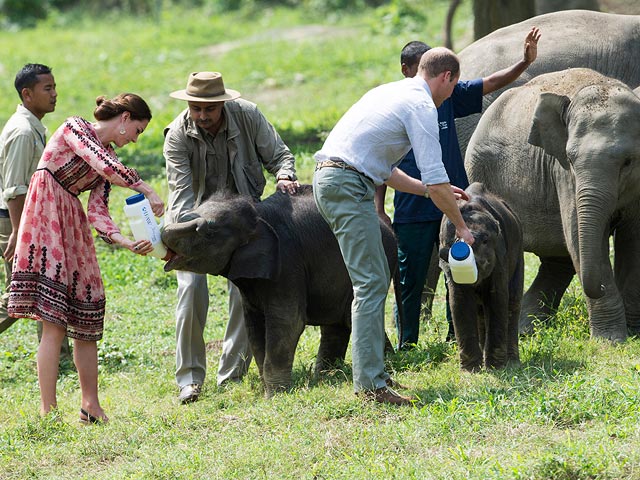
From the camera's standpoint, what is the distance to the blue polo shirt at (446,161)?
757cm

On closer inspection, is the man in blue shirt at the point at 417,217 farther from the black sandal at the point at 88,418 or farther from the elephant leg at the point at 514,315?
the black sandal at the point at 88,418

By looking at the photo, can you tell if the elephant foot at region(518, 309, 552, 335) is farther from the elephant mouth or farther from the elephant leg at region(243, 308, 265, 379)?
the elephant mouth

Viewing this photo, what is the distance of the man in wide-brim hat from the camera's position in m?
7.20

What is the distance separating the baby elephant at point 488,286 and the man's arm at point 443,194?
8.3 inches

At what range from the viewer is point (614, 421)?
5504mm

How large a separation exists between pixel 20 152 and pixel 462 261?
3.24m

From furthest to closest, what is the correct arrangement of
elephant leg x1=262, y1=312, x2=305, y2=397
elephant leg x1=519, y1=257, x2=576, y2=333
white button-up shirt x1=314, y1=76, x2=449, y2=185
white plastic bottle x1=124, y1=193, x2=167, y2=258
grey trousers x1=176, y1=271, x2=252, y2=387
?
elephant leg x1=519, y1=257, x2=576, y2=333
grey trousers x1=176, y1=271, x2=252, y2=387
elephant leg x1=262, y1=312, x2=305, y2=397
white plastic bottle x1=124, y1=193, x2=167, y2=258
white button-up shirt x1=314, y1=76, x2=449, y2=185

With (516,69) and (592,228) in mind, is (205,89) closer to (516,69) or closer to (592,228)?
(516,69)

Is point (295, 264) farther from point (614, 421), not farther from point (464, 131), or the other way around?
point (464, 131)

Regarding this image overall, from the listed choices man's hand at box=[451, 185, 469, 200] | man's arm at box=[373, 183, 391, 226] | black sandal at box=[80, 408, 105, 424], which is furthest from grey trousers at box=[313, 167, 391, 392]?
black sandal at box=[80, 408, 105, 424]

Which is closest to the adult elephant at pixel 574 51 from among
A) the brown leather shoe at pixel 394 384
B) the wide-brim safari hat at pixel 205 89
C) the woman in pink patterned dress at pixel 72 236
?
the wide-brim safari hat at pixel 205 89

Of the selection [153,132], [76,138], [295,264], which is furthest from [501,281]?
[153,132]

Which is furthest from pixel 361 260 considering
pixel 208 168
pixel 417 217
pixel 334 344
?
pixel 208 168

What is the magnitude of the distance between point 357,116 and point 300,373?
197 cm
